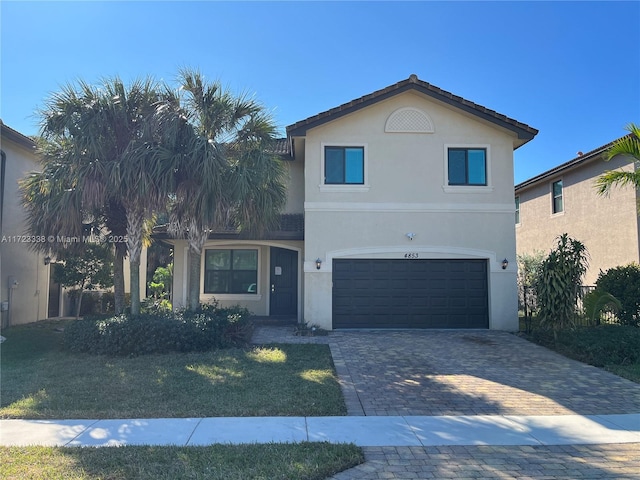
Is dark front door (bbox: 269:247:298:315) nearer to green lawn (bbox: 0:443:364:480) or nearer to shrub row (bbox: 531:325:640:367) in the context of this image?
shrub row (bbox: 531:325:640:367)

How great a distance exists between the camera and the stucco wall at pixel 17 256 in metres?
14.1

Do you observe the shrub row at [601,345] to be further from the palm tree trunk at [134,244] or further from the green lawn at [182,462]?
the palm tree trunk at [134,244]

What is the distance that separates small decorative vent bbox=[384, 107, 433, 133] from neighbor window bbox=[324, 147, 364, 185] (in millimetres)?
1239

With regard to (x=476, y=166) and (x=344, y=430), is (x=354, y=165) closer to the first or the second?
(x=476, y=166)

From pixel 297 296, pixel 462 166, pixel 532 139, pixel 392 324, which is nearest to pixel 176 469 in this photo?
pixel 392 324

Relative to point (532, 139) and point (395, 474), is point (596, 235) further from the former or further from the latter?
point (395, 474)

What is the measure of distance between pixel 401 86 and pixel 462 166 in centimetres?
321

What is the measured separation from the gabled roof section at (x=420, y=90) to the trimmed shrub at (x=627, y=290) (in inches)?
193

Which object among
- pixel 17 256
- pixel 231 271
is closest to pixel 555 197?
pixel 231 271

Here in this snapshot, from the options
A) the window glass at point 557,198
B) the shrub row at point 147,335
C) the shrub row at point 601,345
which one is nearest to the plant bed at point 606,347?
the shrub row at point 601,345

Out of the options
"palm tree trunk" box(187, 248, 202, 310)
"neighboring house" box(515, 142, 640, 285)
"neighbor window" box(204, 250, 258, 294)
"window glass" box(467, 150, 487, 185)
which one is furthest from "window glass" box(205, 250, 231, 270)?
"neighboring house" box(515, 142, 640, 285)

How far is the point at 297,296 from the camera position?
16.0m

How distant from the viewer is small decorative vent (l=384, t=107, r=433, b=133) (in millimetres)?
14266

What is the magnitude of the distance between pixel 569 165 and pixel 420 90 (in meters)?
8.17
